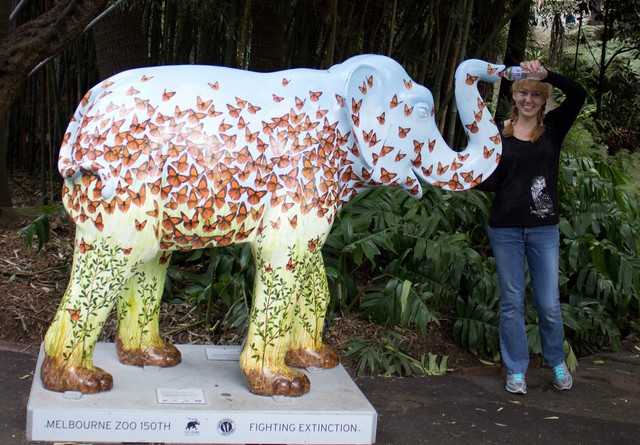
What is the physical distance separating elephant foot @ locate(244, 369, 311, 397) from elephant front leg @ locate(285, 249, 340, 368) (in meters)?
0.36

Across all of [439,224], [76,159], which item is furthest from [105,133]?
[439,224]

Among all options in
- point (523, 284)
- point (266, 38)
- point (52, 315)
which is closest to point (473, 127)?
point (523, 284)

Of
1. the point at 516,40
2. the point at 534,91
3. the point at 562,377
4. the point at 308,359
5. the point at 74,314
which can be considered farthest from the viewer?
the point at 516,40

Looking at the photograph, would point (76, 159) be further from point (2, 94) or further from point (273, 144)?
point (2, 94)

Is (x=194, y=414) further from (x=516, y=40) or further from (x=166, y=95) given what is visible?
(x=516, y=40)

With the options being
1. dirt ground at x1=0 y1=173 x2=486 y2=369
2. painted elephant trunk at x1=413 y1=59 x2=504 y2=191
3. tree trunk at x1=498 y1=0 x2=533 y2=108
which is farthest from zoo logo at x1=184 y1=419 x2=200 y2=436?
tree trunk at x1=498 y1=0 x2=533 y2=108

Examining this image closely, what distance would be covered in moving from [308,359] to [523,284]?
1015 mm

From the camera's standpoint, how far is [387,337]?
12.7 feet

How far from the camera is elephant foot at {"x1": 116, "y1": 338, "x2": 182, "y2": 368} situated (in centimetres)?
297

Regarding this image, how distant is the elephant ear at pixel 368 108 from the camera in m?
2.68

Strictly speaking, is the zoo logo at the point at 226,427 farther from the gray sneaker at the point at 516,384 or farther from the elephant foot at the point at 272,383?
the gray sneaker at the point at 516,384

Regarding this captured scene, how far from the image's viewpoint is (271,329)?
2660 millimetres

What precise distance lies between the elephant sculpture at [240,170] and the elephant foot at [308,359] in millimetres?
288

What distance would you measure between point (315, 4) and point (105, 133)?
2151 mm
